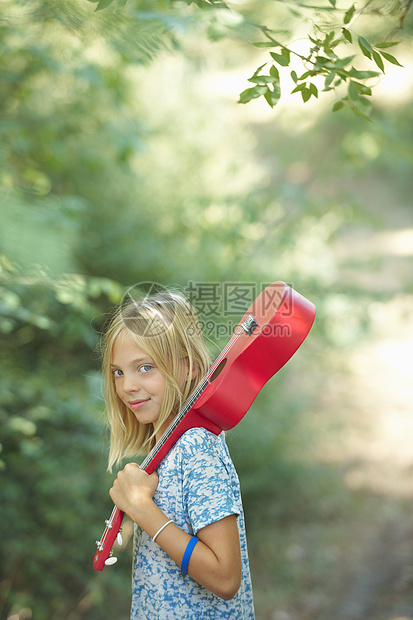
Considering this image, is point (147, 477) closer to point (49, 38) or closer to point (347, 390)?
point (49, 38)

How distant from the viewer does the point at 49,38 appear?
2.77 metres

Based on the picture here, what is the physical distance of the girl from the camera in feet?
3.18

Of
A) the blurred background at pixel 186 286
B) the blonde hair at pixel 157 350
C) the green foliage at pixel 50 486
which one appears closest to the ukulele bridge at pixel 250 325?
the blonde hair at pixel 157 350

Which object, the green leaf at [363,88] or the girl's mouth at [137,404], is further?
the girl's mouth at [137,404]

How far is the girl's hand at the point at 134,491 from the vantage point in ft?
3.30

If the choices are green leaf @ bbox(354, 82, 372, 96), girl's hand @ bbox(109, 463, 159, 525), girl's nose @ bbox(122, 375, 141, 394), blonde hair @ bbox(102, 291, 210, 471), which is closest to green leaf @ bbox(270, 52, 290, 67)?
green leaf @ bbox(354, 82, 372, 96)

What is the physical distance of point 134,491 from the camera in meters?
1.03

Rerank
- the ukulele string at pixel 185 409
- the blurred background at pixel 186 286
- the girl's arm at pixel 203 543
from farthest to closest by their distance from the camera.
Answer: the blurred background at pixel 186 286 → the ukulele string at pixel 185 409 → the girl's arm at pixel 203 543

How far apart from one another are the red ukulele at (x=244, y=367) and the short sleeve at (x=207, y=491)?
0.06m

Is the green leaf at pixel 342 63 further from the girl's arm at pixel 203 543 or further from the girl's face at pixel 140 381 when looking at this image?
the girl's arm at pixel 203 543

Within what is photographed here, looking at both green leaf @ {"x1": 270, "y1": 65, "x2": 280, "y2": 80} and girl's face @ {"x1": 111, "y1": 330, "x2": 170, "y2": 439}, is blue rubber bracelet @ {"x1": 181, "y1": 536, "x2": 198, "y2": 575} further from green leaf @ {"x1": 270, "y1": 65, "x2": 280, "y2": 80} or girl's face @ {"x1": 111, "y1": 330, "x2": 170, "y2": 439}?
green leaf @ {"x1": 270, "y1": 65, "x2": 280, "y2": 80}

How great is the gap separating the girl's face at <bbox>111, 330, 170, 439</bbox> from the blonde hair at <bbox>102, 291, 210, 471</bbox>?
0.01 metres

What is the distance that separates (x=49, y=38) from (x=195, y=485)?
8.15 feet

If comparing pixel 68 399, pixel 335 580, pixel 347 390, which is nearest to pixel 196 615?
pixel 68 399
